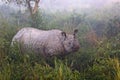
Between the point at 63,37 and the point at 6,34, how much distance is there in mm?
2419

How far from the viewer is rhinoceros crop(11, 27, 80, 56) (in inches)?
372

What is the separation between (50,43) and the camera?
9.63m

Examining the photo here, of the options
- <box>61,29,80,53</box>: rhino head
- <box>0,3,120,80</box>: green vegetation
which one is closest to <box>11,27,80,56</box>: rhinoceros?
<box>61,29,80,53</box>: rhino head

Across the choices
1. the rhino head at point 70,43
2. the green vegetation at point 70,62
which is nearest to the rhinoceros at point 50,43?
the rhino head at point 70,43

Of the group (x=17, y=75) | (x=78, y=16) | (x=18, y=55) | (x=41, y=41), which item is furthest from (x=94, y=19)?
(x=17, y=75)

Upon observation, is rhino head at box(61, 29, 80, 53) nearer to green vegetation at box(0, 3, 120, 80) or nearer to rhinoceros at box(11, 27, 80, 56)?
rhinoceros at box(11, 27, 80, 56)

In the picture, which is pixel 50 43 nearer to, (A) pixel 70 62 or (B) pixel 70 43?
(B) pixel 70 43

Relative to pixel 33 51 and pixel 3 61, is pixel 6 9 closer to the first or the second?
pixel 33 51

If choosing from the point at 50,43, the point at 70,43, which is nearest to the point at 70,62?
the point at 70,43

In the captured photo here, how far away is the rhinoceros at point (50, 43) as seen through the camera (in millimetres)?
9461

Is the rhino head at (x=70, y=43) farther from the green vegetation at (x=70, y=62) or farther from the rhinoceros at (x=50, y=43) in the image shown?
the green vegetation at (x=70, y=62)

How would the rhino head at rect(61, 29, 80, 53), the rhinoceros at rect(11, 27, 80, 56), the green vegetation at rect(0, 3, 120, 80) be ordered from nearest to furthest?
the green vegetation at rect(0, 3, 120, 80), the rhino head at rect(61, 29, 80, 53), the rhinoceros at rect(11, 27, 80, 56)

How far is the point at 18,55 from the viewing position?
8.83 meters

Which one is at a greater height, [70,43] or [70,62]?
[70,43]
